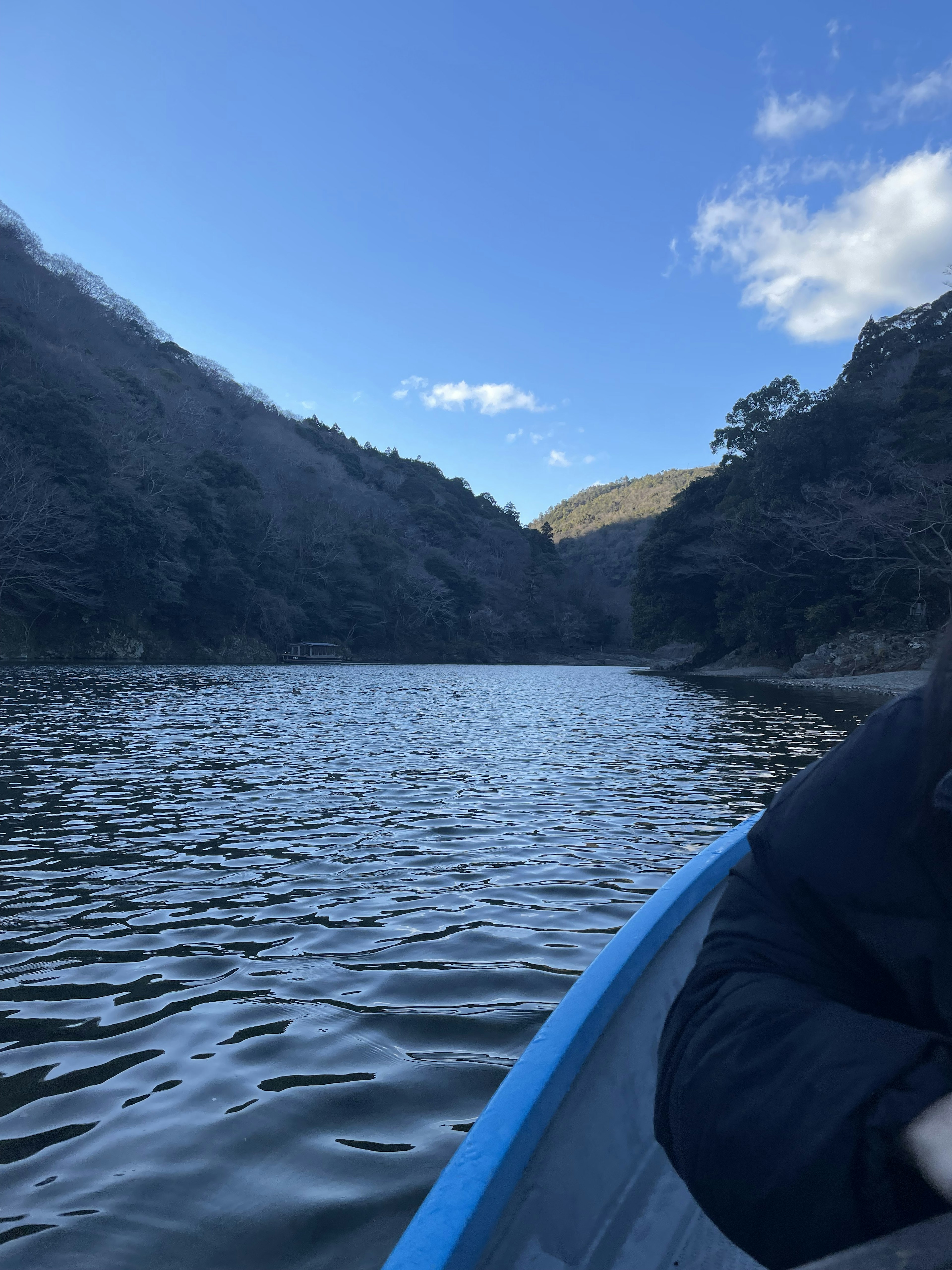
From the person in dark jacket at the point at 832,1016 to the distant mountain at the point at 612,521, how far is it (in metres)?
78.1

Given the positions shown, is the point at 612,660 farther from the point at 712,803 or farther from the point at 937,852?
the point at 937,852

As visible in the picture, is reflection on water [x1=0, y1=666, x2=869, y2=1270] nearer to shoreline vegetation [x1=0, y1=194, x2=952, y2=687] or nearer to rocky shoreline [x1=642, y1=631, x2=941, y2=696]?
rocky shoreline [x1=642, y1=631, x2=941, y2=696]

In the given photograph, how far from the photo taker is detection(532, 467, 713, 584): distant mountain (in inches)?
3799

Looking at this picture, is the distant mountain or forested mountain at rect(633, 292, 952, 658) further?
the distant mountain

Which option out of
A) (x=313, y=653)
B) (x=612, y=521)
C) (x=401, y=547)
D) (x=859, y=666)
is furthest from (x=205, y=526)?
(x=612, y=521)

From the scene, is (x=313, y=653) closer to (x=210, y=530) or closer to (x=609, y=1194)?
(x=210, y=530)

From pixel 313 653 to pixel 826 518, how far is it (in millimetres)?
33590

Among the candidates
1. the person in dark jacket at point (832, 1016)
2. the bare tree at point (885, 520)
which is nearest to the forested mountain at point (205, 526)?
the bare tree at point (885, 520)

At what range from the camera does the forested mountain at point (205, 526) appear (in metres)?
31.3

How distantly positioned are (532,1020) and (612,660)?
68072mm

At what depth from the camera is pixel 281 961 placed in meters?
3.67

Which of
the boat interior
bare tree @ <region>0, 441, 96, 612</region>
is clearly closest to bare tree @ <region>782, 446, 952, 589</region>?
the boat interior

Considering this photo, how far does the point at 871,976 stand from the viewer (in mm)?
877

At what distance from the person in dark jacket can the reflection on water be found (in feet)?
4.98
